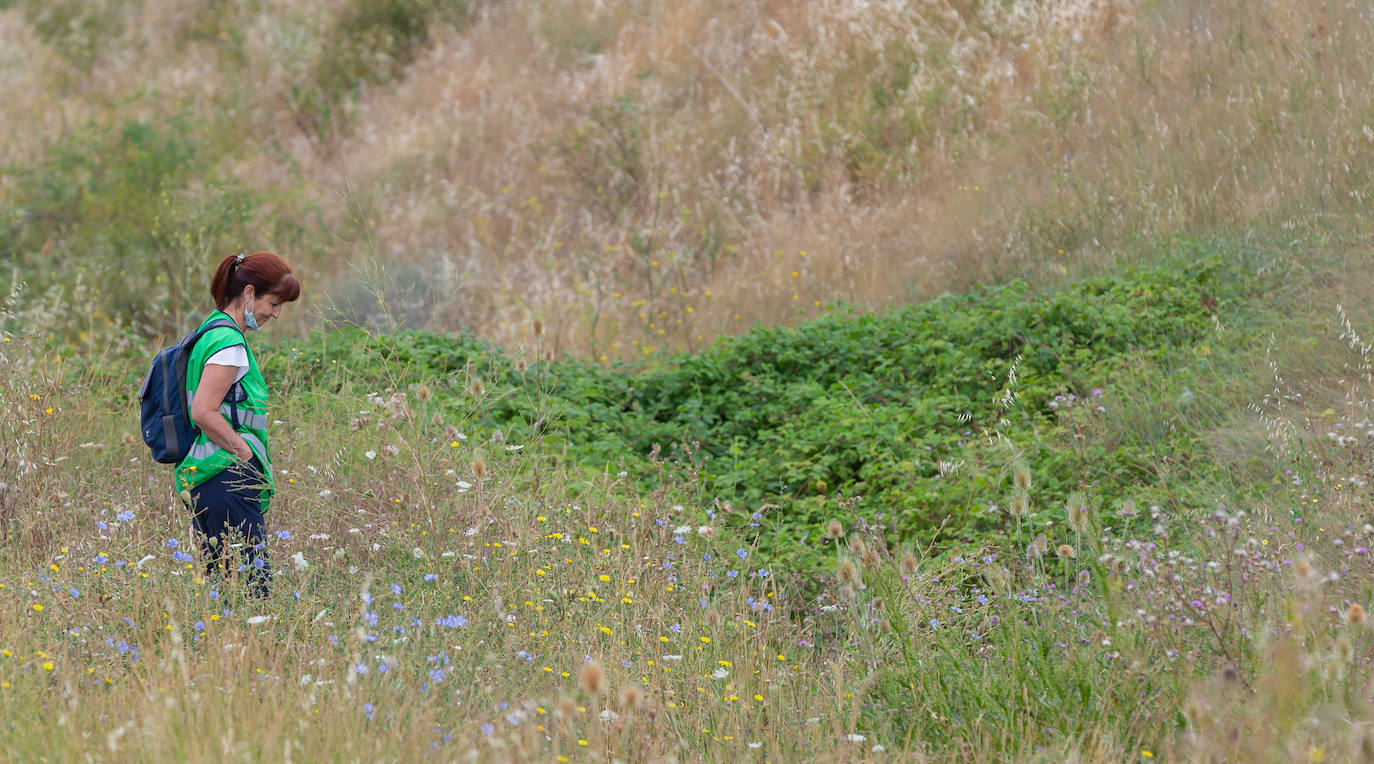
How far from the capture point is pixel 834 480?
6531 millimetres

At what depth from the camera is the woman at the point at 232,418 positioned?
Result: 4.26 meters

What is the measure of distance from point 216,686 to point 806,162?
9162 millimetres

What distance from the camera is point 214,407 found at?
4254 millimetres

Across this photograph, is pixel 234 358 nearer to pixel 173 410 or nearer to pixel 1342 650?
pixel 173 410

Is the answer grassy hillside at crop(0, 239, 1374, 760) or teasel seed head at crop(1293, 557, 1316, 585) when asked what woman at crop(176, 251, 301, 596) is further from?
teasel seed head at crop(1293, 557, 1316, 585)

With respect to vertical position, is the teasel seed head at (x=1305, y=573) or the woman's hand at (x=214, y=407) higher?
the teasel seed head at (x=1305, y=573)

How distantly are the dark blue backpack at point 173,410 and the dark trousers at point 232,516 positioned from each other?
164 millimetres

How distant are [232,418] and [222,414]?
0.04 meters

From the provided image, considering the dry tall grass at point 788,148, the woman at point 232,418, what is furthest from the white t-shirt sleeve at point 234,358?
the dry tall grass at point 788,148

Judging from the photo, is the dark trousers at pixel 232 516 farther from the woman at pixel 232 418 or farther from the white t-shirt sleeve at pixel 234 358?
the white t-shirt sleeve at pixel 234 358

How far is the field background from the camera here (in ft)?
11.3

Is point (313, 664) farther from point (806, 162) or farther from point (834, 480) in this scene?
point (806, 162)

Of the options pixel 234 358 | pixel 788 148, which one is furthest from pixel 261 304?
pixel 788 148

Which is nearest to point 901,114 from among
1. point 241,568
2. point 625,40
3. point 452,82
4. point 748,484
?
point 625,40
